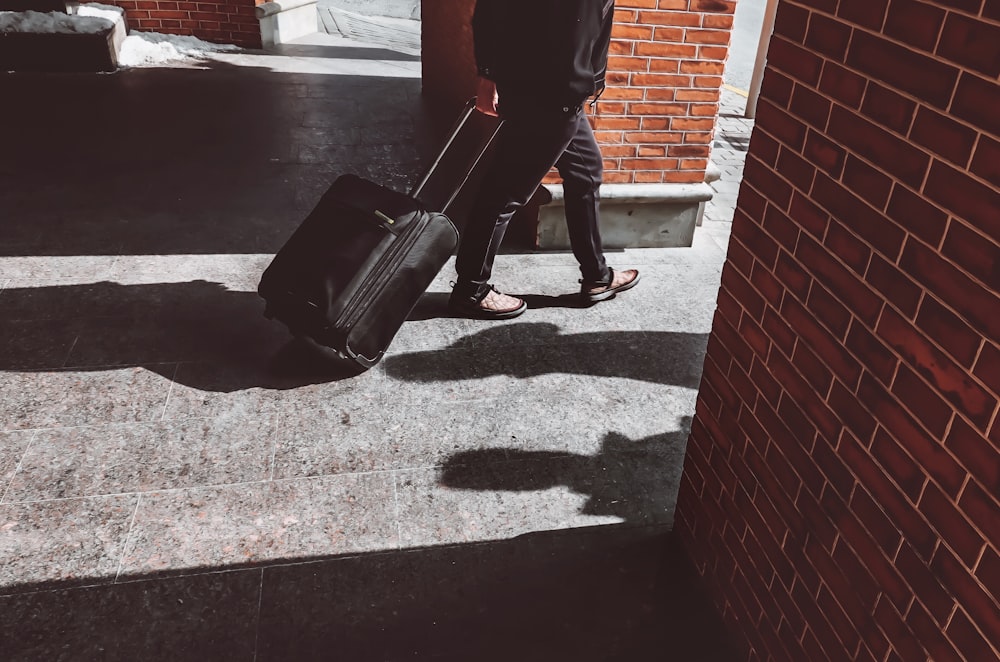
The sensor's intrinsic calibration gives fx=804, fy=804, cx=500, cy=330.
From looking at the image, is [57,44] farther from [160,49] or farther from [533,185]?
[533,185]

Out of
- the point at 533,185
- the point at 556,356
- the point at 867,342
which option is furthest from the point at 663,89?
the point at 867,342

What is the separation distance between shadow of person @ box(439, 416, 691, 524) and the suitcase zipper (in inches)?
29.1

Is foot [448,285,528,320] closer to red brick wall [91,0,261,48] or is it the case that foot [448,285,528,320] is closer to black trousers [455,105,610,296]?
black trousers [455,105,610,296]

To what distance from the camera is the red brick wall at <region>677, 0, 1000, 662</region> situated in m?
1.42

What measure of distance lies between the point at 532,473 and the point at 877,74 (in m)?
1.88

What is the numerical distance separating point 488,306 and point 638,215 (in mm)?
1334

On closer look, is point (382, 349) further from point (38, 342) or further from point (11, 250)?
point (11, 250)

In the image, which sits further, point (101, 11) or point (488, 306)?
point (101, 11)

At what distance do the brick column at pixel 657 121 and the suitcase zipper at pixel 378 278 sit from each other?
57.3 inches

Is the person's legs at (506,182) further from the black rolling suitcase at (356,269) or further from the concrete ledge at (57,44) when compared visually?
the concrete ledge at (57,44)

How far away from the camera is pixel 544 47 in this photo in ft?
A: 11.0

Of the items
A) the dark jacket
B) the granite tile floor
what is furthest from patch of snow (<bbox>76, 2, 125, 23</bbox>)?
the dark jacket

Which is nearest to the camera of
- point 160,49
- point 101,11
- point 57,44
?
point 57,44

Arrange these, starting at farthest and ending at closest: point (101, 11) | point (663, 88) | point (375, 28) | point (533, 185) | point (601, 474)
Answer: point (375, 28) < point (101, 11) < point (663, 88) < point (533, 185) < point (601, 474)
